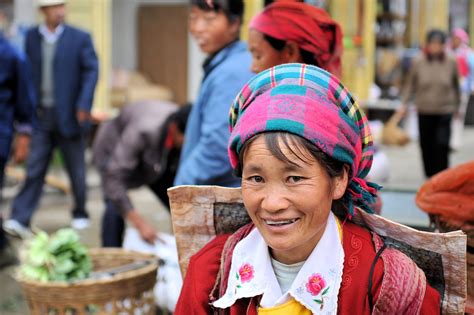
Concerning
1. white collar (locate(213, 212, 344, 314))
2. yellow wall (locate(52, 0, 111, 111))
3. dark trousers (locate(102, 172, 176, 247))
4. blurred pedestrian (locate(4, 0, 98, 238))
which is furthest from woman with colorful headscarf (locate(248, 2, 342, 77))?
yellow wall (locate(52, 0, 111, 111))

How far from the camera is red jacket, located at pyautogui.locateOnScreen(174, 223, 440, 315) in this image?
191 cm

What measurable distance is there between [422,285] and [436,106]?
7398mm

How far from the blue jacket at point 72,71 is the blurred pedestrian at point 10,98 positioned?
3.07 ft

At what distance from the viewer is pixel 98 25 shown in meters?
11.5

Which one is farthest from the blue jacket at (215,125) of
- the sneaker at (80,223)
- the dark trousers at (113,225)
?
the sneaker at (80,223)

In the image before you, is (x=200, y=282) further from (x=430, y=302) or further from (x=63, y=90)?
(x=63, y=90)

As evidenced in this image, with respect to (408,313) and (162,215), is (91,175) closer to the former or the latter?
(162,215)

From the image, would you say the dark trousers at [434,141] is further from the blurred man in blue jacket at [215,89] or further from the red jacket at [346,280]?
the red jacket at [346,280]

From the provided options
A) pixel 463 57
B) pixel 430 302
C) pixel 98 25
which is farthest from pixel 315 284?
pixel 463 57

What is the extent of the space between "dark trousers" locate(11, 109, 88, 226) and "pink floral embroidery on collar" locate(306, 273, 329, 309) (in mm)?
5031

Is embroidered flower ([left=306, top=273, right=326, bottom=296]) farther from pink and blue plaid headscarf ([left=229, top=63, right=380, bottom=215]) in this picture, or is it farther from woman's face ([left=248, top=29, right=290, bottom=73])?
woman's face ([left=248, top=29, right=290, bottom=73])

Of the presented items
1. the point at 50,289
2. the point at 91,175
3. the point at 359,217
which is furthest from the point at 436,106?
Answer: the point at 359,217

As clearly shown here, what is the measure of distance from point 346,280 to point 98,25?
Answer: 999 centimetres

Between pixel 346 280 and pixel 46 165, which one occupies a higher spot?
pixel 346 280
